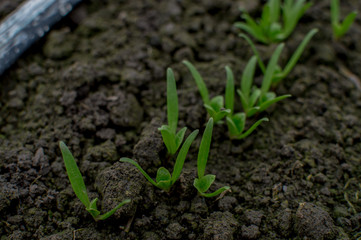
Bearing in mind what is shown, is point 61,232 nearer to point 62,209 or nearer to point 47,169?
point 62,209

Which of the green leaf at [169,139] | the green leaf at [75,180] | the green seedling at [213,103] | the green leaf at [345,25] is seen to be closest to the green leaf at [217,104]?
the green seedling at [213,103]

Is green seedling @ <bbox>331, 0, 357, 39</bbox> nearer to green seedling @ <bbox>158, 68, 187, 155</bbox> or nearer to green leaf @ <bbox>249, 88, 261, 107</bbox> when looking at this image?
green leaf @ <bbox>249, 88, 261, 107</bbox>

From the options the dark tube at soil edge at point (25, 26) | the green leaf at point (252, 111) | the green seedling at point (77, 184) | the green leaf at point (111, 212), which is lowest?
the green leaf at point (252, 111)

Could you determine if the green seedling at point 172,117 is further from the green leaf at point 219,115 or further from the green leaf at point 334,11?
the green leaf at point 334,11

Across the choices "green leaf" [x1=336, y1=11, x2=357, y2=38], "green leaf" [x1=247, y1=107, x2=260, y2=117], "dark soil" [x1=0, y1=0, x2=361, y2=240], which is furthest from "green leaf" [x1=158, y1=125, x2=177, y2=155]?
"green leaf" [x1=336, y1=11, x2=357, y2=38]

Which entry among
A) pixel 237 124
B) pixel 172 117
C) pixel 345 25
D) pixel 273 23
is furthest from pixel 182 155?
pixel 345 25

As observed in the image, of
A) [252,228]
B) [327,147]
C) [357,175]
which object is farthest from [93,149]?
[357,175]

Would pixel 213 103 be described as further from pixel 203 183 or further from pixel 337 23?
pixel 337 23
